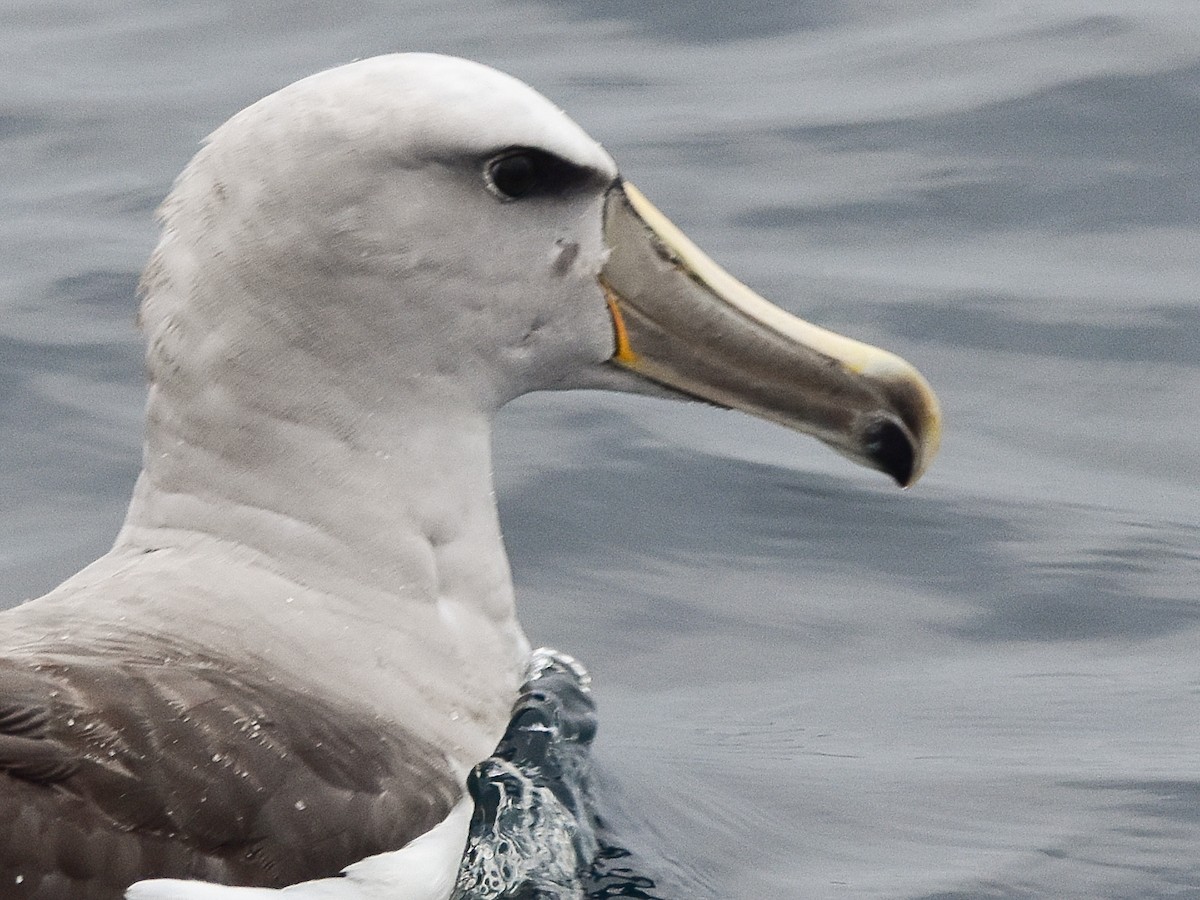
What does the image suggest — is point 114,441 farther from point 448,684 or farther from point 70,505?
point 448,684

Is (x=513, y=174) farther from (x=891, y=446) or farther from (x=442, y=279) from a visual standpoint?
(x=891, y=446)

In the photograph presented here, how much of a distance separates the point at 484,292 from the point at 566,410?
326 centimetres

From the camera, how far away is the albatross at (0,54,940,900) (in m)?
4.05

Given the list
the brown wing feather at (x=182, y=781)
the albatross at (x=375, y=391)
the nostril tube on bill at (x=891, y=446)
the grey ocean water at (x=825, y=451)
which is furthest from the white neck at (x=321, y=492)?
the grey ocean water at (x=825, y=451)

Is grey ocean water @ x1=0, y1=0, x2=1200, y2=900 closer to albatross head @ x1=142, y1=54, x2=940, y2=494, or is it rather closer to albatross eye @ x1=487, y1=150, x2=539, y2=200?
albatross head @ x1=142, y1=54, x2=940, y2=494

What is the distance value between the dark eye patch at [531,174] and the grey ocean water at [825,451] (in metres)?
1.57

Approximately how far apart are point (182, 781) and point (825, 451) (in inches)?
157

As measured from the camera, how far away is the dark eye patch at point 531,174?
168 inches

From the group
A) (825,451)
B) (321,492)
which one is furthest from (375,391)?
(825,451)

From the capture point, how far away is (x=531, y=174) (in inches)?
170

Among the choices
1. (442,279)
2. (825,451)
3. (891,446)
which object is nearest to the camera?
(442,279)

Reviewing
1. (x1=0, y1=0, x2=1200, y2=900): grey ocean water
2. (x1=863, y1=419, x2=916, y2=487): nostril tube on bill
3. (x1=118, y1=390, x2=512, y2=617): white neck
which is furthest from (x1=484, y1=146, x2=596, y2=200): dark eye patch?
(x1=0, y1=0, x2=1200, y2=900): grey ocean water

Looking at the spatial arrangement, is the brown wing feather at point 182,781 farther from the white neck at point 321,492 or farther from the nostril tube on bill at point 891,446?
the nostril tube on bill at point 891,446

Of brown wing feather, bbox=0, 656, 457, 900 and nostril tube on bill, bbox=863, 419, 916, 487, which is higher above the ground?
nostril tube on bill, bbox=863, 419, 916, 487
